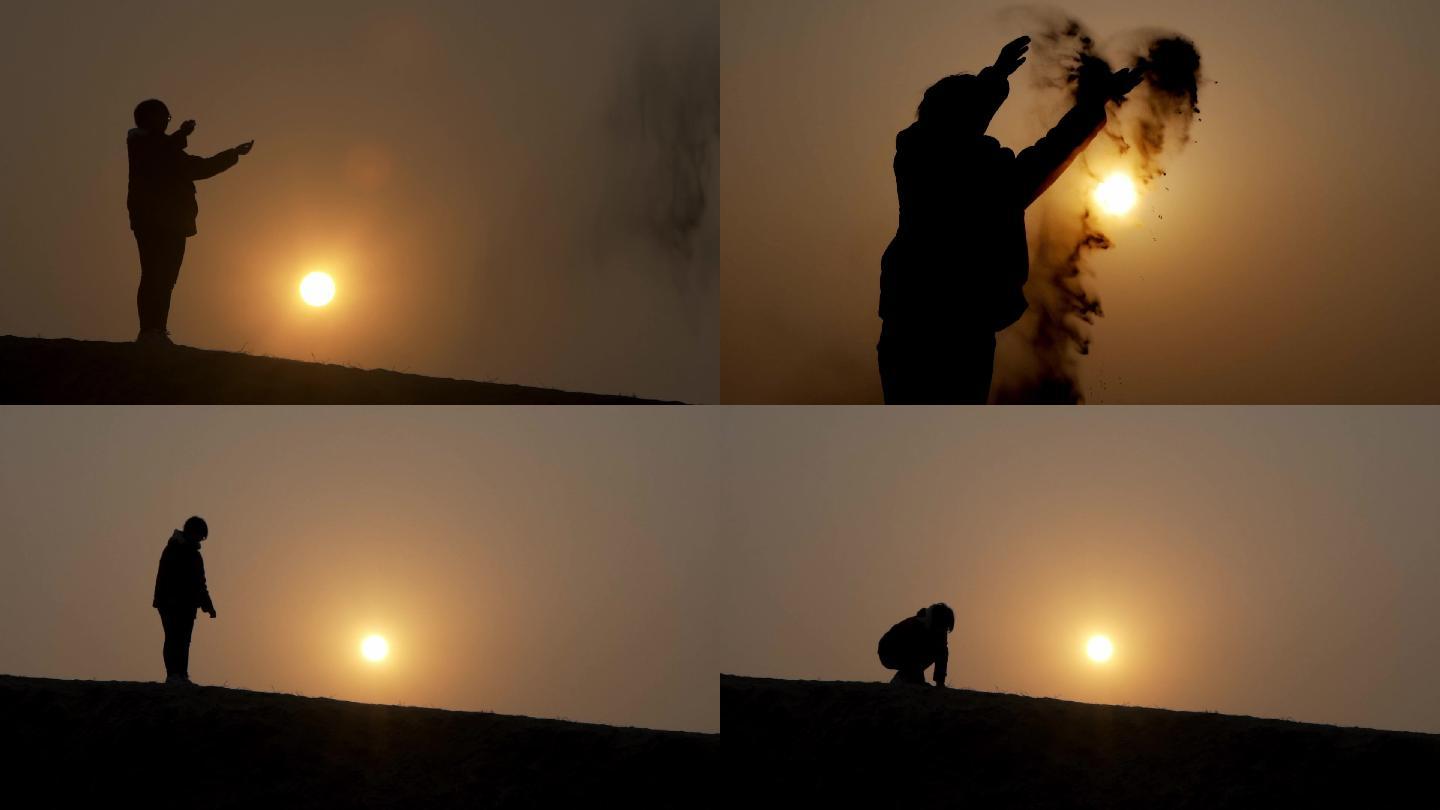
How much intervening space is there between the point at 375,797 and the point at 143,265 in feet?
17.9

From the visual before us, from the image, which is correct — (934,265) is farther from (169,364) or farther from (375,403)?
(169,364)

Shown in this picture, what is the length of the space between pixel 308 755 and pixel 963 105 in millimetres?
8072

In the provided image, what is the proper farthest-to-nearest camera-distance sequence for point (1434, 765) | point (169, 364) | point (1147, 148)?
1. point (1147, 148)
2. point (169, 364)
3. point (1434, 765)

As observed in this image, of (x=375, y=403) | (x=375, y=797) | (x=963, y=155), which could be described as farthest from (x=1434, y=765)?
(x=375, y=403)

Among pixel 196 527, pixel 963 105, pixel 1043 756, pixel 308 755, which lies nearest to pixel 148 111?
pixel 196 527

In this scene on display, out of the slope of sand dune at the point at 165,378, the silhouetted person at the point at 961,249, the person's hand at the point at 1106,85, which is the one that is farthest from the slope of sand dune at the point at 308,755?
the person's hand at the point at 1106,85

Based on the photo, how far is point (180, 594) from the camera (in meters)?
12.9

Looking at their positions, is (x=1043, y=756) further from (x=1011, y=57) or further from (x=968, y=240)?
(x=1011, y=57)

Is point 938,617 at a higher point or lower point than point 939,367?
lower

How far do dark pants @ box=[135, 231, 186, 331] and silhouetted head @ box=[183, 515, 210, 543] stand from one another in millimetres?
2258

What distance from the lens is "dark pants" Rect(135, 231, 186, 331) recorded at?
38.9 ft

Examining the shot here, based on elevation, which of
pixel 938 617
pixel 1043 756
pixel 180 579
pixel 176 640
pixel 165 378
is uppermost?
pixel 165 378

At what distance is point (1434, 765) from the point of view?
33.6 feet

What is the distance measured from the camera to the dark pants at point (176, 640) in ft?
42.3
